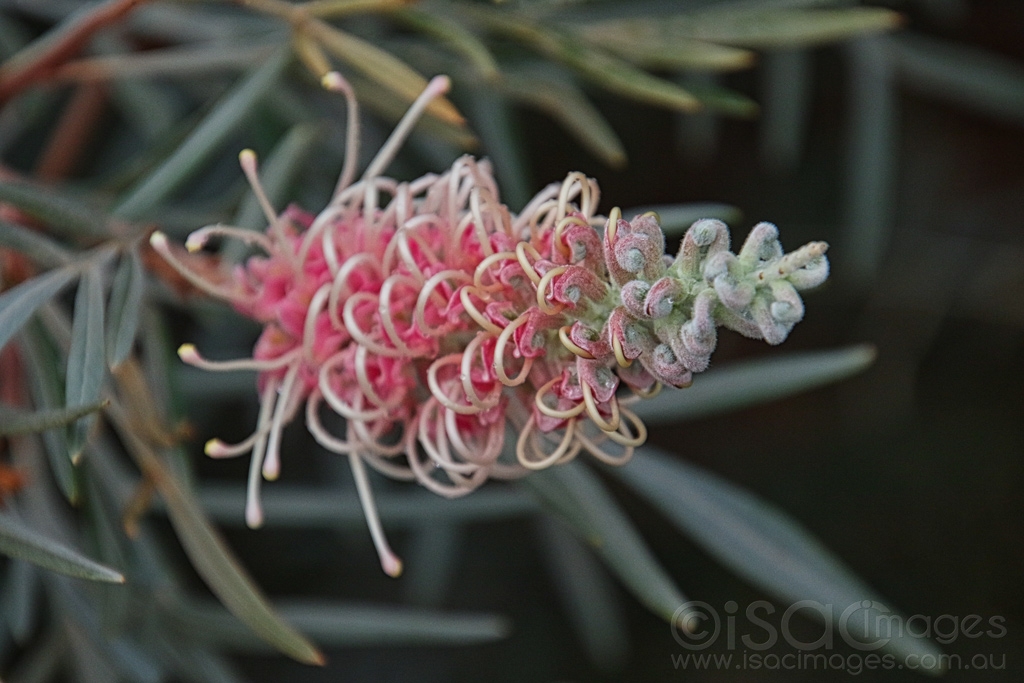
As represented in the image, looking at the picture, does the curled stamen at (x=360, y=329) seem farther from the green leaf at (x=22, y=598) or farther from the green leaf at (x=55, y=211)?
the green leaf at (x=22, y=598)

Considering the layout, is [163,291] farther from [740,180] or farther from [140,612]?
[740,180]

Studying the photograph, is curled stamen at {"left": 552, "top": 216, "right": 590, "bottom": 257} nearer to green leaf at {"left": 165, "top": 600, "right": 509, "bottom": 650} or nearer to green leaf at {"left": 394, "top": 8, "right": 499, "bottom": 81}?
green leaf at {"left": 394, "top": 8, "right": 499, "bottom": 81}

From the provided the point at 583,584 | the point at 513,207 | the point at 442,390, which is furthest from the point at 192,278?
the point at 583,584

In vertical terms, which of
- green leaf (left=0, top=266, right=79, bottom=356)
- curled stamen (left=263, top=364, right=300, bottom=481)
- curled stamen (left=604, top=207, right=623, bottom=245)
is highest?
curled stamen (left=604, top=207, right=623, bottom=245)

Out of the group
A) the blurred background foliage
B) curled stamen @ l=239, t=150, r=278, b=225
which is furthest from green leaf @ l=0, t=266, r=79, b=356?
curled stamen @ l=239, t=150, r=278, b=225

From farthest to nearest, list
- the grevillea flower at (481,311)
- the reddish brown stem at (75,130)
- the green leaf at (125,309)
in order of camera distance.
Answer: the reddish brown stem at (75,130)
the green leaf at (125,309)
the grevillea flower at (481,311)

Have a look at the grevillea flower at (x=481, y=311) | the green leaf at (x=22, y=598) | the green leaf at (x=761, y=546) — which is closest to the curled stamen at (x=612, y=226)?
the grevillea flower at (x=481, y=311)
